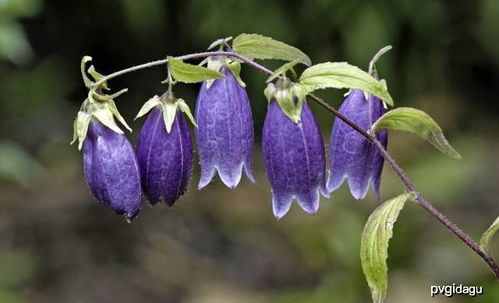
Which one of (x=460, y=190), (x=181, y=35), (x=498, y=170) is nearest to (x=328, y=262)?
(x=460, y=190)

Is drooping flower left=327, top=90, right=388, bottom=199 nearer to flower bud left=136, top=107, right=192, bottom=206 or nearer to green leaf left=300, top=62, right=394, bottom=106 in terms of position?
green leaf left=300, top=62, right=394, bottom=106

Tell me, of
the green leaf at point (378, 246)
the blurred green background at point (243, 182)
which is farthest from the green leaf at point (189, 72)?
the blurred green background at point (243, 182)

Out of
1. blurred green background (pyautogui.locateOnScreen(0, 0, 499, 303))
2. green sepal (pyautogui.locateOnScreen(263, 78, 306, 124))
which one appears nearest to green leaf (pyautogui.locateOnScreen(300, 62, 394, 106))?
green sepal (pyautogui.locateOnScreen(263, 78, 306, 124))

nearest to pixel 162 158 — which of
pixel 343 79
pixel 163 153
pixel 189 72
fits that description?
pixel 163 153

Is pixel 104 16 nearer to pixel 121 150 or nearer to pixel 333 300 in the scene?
pixel 333 300

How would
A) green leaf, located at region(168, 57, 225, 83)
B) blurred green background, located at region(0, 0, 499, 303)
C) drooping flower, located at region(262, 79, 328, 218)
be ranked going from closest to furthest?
green leaf, located at region(168, 57, 225, 83), drooping flower, located at region(262, 79, 328, 218), blurred green background, located at region(0, 0, 499, 303)

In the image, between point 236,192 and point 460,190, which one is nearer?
point 460,190

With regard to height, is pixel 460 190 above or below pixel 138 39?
below
